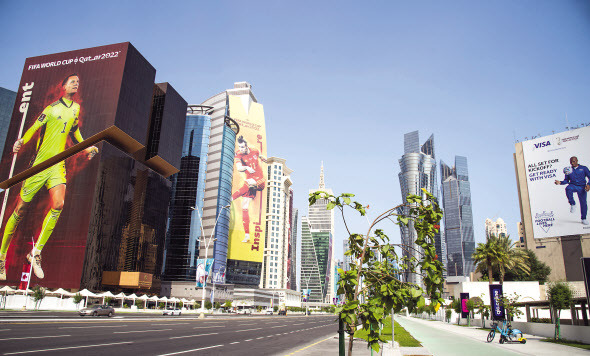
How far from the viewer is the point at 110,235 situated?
90688mm

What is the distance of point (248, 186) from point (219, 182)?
893 inches

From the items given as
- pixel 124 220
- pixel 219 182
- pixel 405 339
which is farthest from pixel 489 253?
pixel 219 182

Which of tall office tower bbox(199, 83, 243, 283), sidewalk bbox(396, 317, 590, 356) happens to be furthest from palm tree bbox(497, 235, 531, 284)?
tall office tower bbox(199, 83, 243, 283)

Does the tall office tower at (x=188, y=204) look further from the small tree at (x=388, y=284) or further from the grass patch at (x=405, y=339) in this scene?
the small tree at (x=388, y=284)

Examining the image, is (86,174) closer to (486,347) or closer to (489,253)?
(489,253)

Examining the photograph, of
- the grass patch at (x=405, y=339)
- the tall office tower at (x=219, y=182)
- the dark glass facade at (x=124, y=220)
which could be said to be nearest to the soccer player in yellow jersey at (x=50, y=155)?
the dark glass facade at (x=124, y=220)

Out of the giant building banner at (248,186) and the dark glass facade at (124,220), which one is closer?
the dark glass facade at (124,220)

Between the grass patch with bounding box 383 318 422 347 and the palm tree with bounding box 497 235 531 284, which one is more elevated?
the palm tree with bounding box 497 235 531 284

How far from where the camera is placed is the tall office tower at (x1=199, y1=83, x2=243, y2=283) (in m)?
148

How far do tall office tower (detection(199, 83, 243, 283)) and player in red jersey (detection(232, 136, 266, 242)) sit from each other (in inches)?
407

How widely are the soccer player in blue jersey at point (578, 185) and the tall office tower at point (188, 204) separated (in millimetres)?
118971

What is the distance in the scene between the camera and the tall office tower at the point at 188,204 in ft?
487

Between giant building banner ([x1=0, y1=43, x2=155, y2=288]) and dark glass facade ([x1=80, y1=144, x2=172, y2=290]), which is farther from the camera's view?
dark glass facade ([x1=80, y1=144, x2=172, y2=290])

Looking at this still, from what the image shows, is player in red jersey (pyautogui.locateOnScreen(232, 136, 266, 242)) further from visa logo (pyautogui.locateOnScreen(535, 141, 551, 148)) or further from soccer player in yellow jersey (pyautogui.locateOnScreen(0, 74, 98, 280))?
visa logo (pyautogui.locateOnScreen(535, 141, 551, 148))
